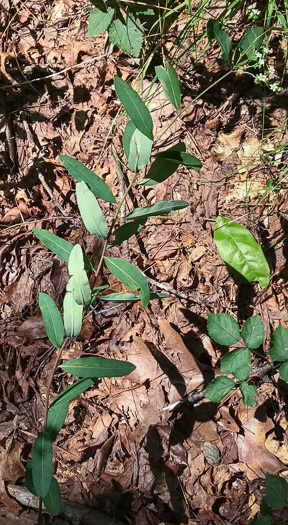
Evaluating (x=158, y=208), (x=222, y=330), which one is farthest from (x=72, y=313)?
(x=222, y=330)

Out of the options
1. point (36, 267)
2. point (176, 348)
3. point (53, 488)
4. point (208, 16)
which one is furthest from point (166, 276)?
point (208, 16)

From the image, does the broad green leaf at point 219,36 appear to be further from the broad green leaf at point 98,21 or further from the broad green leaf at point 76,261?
the broad green leaf at point 76,261

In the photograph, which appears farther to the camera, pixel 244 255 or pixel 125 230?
pixel 244 255

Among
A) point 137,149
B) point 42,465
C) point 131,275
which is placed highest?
point 137,149

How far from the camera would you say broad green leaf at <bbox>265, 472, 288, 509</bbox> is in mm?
1282

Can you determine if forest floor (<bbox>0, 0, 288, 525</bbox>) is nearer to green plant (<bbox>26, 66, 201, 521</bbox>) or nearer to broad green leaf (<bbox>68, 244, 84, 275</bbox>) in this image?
green plant (<bbox>26, 66, 201, 521</bbox>)

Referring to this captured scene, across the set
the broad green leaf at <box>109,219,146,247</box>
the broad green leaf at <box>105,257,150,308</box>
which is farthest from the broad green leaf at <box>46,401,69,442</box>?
the broad green leaf at <box>109,219,146,247</box>

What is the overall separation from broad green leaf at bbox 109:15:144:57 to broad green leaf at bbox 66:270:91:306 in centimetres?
126

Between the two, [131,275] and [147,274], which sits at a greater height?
[131,275]

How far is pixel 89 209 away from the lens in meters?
1.06

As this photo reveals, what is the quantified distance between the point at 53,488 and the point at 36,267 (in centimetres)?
111

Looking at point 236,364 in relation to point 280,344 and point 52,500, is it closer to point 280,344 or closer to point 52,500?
point 280,344

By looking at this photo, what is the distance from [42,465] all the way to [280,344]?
91 centimetres

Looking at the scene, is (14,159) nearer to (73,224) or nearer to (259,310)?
(73,224)
